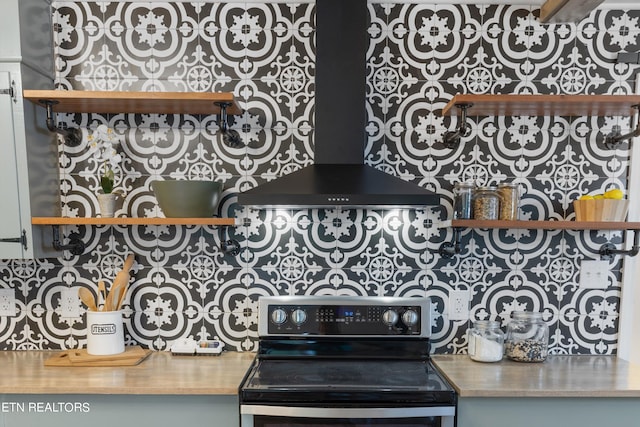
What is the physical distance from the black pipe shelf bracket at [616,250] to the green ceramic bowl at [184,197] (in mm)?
1922

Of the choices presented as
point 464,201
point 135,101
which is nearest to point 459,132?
point 464,201

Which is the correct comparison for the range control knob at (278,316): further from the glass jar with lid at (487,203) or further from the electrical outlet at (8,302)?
the electrical outlet at (8,302)

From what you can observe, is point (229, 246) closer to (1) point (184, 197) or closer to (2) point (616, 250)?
(1) point (184, 197)

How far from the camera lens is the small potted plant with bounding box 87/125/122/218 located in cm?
188

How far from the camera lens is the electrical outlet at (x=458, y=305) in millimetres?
2027

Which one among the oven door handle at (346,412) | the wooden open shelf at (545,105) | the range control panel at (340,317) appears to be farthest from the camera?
the range control panel at (340,317)

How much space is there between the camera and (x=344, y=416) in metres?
1.50

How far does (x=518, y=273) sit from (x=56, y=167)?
7.68ft

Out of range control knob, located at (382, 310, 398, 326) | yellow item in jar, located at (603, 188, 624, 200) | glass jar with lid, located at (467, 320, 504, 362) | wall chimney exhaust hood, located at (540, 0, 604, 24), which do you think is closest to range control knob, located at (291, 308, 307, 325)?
range control knob, located at (382, 310, 398, 326)

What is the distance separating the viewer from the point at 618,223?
175 cm

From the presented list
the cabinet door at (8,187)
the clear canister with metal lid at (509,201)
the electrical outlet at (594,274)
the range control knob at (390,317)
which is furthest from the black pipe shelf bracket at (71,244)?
the electrical outlet at (594,274)

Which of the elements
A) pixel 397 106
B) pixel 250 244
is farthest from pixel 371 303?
pixel 397 106

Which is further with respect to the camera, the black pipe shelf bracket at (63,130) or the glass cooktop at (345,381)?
the black pipe shelf bracket at (63,130)

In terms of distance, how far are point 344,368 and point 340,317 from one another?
240 millimetres
